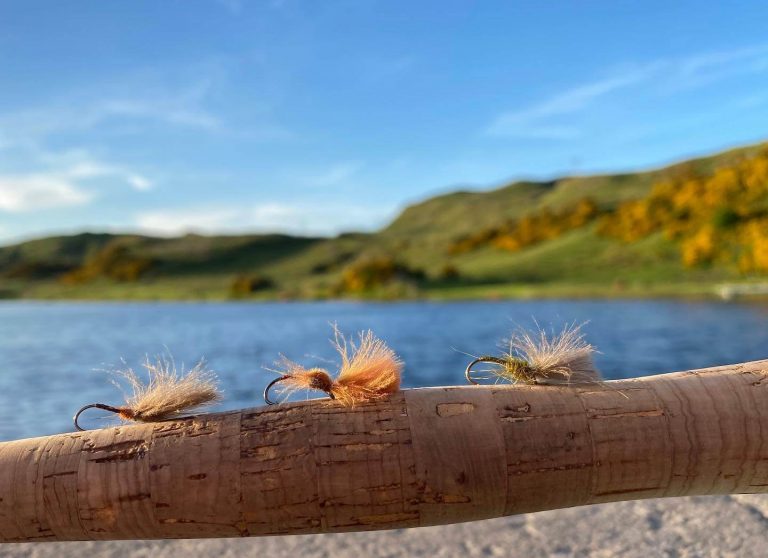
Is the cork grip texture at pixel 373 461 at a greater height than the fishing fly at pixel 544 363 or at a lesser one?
lesser

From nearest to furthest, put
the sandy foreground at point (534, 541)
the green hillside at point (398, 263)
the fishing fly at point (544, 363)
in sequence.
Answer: the fishing fly at point (544, 363), the sandy foreground at point (534, 541), the green hillside at point (398, 263)

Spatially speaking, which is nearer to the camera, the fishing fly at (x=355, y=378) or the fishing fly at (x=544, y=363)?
the fishing fly at (x=355, y=378)

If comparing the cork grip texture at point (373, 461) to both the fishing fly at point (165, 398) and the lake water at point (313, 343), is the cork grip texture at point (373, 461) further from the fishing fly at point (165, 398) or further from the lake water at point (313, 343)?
the lake water at point (313, 343)

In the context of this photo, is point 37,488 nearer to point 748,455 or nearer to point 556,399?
point 556,399

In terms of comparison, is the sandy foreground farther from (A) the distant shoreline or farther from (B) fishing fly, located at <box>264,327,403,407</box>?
(A) the distant shoreline

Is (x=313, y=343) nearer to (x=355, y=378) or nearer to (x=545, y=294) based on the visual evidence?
(x=355, y=378)

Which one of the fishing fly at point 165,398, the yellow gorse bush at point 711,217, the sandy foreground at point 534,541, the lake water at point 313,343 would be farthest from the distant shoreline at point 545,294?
the fishing fly at point 165,398

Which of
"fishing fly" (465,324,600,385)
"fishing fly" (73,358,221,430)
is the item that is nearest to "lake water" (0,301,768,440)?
"fishing fly" (73,358,221,430)

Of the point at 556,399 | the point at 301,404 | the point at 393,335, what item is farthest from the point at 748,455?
the point at 393,335
